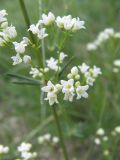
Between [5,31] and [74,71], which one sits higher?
[5,31]

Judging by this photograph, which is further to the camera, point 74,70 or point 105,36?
point 105,36

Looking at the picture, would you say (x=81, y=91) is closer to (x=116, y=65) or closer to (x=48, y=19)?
(x=48, y=19)

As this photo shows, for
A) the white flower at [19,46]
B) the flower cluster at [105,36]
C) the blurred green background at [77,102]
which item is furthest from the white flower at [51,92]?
the flower cluster at [105,36]

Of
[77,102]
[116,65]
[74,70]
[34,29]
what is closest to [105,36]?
[116,65]

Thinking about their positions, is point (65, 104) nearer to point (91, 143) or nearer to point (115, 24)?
point (91, 143)

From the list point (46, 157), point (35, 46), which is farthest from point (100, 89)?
point (35, 46)
